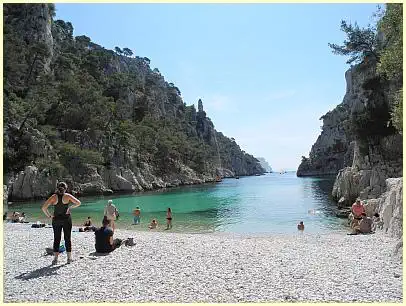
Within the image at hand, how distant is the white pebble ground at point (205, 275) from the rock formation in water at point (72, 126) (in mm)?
41667

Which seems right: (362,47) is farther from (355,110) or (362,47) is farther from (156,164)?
(156,164)

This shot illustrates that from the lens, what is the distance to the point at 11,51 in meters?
56.2

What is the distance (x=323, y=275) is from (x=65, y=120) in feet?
228

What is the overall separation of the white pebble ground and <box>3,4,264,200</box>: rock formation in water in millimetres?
41667

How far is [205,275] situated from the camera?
889 cm

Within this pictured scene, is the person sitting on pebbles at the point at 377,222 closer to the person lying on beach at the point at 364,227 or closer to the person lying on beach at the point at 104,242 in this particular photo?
the person lying on beach at the point at 364,227

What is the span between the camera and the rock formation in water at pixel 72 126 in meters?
51.9

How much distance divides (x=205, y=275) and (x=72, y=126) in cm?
6839

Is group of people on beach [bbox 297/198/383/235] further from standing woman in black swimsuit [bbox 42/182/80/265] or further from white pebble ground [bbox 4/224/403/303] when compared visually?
standing woman in black swimsuit [bbox 42/182/80/265]

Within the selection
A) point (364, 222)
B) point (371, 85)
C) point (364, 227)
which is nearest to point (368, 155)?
point (371, 85)

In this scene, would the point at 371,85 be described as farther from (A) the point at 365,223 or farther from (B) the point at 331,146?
(B) the point at 331,146

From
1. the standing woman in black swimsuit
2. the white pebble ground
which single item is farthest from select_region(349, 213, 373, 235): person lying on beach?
the standing woman in black swimsuit

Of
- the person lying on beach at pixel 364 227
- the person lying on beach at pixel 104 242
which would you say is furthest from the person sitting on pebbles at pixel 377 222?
the person lying on beach at pixel 104 242

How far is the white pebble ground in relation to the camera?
734 centimetres
